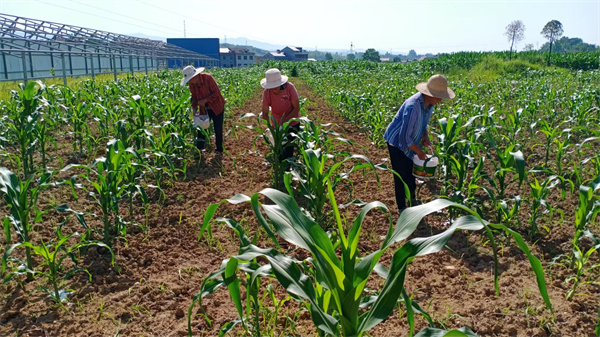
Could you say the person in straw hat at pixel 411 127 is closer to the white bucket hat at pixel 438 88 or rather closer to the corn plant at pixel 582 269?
the white bucket hat at pixel 438 88

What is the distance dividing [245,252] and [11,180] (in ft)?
6.30

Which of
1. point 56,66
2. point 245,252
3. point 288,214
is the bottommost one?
point 245,252

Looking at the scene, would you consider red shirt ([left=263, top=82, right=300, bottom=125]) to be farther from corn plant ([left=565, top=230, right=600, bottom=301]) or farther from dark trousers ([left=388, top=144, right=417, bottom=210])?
corn plant ([left=565, top=230, right=600, bottom=301])

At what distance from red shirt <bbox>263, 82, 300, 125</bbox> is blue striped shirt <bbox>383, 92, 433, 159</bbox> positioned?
1.51 m

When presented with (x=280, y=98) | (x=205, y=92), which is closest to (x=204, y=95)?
(x=205, y=92)

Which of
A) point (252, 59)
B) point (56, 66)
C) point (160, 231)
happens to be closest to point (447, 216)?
point (160, 231)

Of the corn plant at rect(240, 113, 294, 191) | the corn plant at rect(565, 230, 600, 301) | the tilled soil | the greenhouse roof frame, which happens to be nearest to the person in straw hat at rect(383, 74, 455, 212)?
the tilled soil

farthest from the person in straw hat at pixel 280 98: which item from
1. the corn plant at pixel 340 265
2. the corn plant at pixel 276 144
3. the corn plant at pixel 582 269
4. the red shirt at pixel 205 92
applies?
the corn plant at pixel 340 265

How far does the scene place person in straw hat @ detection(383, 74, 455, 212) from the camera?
3709mm

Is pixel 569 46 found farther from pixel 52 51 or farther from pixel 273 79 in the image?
pixel 273 79

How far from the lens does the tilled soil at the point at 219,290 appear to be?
2.39 meters

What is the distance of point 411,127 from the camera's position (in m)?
3.73

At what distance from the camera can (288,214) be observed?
5.40 ft

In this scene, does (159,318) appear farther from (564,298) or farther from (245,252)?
(564,298)
